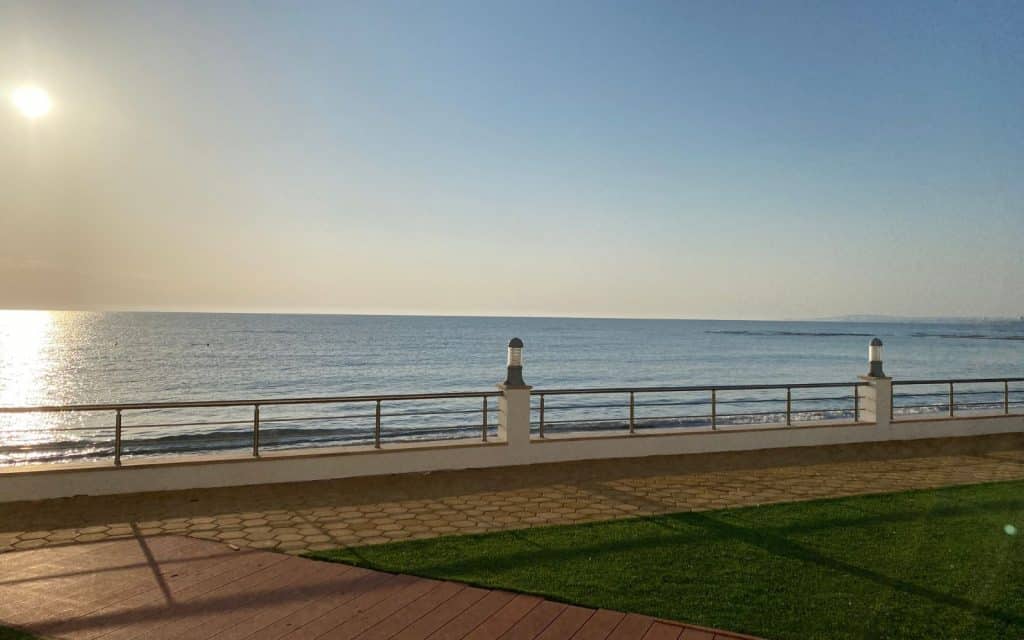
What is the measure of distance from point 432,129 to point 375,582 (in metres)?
14.7

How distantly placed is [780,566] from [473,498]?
134 inches

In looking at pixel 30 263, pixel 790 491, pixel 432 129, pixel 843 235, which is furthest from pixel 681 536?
pixel 30 263

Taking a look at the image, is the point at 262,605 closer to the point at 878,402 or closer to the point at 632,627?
the point at 632,627

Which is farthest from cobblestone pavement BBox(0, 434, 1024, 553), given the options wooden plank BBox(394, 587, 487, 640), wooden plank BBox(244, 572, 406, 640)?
wooden plank BBox(394, 587, 487, 640)

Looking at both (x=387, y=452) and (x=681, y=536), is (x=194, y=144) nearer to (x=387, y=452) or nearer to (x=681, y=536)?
(x=387, y=452)

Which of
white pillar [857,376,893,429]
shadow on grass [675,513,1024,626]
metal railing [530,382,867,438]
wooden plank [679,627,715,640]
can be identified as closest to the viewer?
wooden plank [679,627,715,640]

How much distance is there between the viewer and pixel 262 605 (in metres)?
4.19

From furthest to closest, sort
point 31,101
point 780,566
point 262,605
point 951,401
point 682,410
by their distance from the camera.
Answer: point 682,410 < point 951,401 < point 31,101 < point 780,566 < point 262,605

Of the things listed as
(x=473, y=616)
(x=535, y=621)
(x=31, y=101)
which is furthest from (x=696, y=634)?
(x=31, y=101)

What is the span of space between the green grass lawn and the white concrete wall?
3015 mm

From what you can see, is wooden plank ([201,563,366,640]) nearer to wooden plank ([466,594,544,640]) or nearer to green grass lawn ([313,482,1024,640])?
green grass lawn ([313,482,1024,640])

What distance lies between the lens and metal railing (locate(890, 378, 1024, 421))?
1168cm

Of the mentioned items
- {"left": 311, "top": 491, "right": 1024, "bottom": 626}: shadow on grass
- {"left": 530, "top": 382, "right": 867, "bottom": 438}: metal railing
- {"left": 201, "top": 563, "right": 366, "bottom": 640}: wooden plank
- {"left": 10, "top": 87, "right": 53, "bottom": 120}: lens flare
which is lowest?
{"left": 530, "top": 382, "right": 867, "bottom": 438}: metal railing

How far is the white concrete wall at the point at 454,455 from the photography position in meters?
7.25
